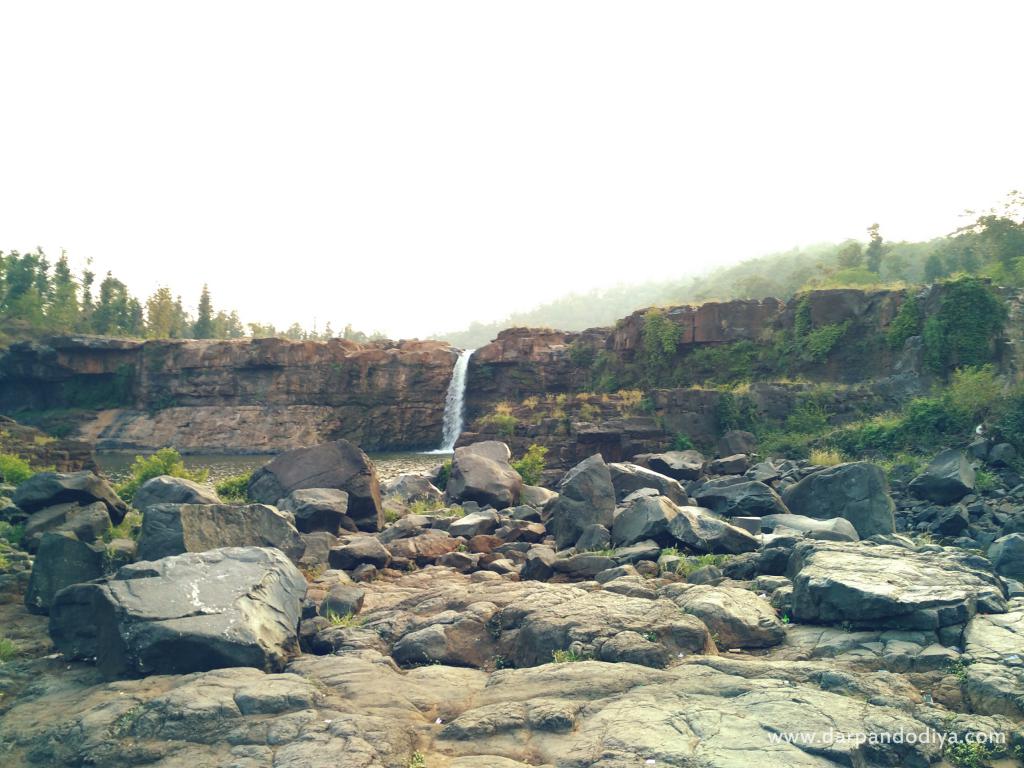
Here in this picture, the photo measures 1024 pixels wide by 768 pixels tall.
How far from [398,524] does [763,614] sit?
7497 mm

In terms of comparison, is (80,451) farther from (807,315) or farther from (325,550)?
(807,315)

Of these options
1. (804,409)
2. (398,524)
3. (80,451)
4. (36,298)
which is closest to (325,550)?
(398,524)

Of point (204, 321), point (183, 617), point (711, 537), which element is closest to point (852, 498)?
point (711, 537)

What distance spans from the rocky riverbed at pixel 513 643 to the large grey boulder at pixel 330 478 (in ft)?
7.13

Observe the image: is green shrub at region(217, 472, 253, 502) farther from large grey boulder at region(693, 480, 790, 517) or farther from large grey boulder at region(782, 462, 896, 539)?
large grey boulder at region(782, 462, 896, 539)

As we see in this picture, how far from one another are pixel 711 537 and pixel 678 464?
33.3ft

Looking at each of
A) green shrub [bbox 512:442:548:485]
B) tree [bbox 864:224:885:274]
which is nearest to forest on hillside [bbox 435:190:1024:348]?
tree [bbox 864:224:885:274]

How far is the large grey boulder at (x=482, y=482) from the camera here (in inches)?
594

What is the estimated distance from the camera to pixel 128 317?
6619cm

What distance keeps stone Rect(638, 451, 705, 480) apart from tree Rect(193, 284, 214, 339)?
5837cm

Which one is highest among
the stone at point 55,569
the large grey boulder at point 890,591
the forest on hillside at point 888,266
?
the forest on hillside at point 888,266

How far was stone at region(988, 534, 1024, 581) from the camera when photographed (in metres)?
8.87

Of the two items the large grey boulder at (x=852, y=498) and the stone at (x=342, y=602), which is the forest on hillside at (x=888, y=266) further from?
the stone at (x=342, y=602)

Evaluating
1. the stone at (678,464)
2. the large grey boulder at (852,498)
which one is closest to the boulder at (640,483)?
the large grey boulder at (852,498)
